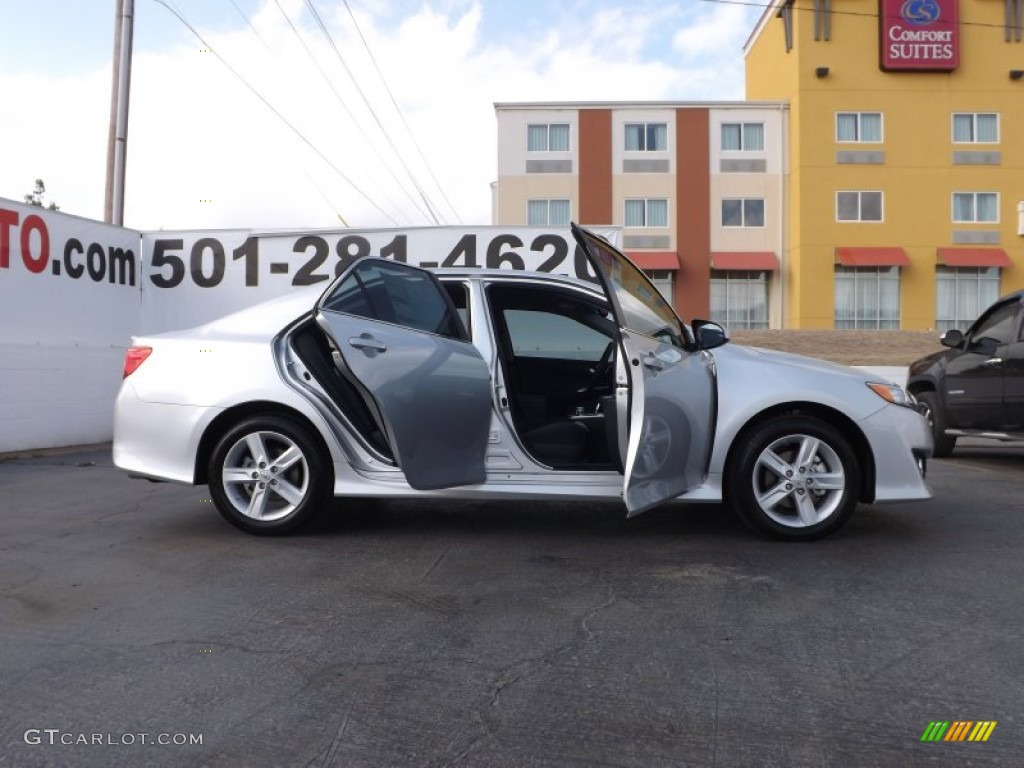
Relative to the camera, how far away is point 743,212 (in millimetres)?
36344

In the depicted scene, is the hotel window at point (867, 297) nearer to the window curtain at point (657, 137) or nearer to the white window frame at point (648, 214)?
the white window frame at point (648, 214)

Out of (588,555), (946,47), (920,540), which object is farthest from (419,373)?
(946,47)

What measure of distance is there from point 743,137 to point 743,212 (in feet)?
9.83

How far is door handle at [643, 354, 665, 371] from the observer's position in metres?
4.64

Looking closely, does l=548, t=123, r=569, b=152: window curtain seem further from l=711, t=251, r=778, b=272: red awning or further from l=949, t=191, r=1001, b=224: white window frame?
l=949, t=191, r=1001, b=224: white window frame

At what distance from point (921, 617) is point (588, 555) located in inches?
67.1

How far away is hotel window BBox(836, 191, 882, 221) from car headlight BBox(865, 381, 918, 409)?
107 feet

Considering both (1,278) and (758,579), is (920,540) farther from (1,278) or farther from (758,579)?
(1,278)

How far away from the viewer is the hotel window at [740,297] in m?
36.5

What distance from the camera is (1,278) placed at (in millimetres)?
9562

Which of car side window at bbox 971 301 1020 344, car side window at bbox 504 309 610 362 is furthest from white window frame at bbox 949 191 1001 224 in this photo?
car side window at bbox 504 309 610 362

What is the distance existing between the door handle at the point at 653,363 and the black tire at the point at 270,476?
1881 millimetres

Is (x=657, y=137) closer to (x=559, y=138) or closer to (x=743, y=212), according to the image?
(x=559, y=138)

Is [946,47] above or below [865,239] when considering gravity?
above
